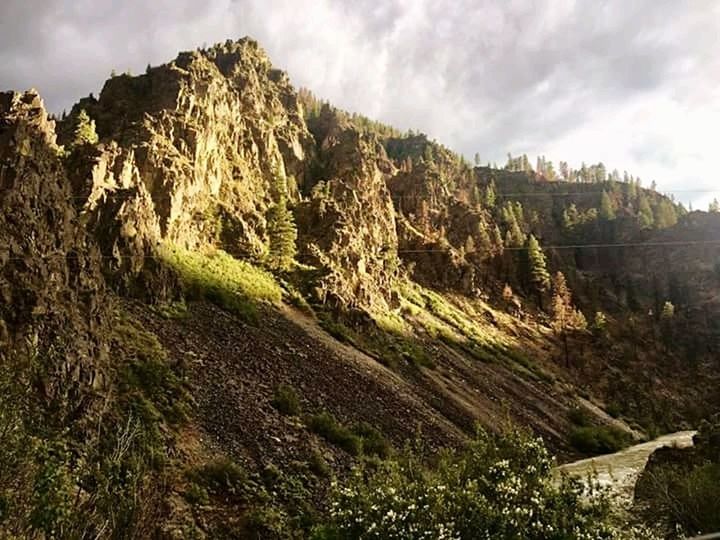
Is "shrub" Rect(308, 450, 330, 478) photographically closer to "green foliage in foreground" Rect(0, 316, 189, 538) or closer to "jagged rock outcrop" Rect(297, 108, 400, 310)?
"green foliage in foreground" Rect(0, 316, 189, 538)

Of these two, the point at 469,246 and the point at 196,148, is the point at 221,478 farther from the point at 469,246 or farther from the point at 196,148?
the point at 469,246

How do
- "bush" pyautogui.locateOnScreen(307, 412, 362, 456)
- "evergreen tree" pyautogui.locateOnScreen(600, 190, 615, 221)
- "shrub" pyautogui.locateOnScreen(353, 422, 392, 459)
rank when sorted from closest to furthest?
1. "bush" pyautogui.locateOnScreen(307, 412, 362, 456)
2. "shrub" pyautogui.locateOnScreen(353, 422, 392, 459)
3. "evergreen tree" pyautogui.locateOnScreen(600, 190, 615, 221)

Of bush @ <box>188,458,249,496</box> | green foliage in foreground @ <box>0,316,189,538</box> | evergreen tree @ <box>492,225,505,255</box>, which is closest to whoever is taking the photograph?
green foliage in foreground @ <box>0,316,189,538</box>

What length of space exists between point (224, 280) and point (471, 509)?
92.3 feet

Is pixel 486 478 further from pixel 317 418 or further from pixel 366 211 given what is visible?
pixel 366 211

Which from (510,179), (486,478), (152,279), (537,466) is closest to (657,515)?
(537,466)

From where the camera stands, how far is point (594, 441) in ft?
120

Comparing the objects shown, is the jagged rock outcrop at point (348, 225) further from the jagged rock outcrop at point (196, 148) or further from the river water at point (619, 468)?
the river water at point (619, 468)

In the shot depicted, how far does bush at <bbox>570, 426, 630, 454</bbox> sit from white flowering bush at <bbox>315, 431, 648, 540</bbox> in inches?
1027

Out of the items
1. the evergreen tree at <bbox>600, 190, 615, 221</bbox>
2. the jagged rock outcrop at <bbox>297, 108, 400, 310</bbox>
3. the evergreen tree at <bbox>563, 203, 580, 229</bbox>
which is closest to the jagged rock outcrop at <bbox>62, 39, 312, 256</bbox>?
the jagged rock outcrop at <bbox>297, 108, 400, 310</bbox>

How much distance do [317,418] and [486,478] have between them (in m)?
10.8

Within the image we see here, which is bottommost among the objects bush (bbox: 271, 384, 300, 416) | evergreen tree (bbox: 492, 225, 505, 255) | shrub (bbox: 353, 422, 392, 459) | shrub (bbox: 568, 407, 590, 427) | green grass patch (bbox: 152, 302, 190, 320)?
shrub (bbox: 353, 422, 392, 459)

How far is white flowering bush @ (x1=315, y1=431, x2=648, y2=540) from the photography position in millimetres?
10773

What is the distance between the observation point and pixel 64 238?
63.6 ft
